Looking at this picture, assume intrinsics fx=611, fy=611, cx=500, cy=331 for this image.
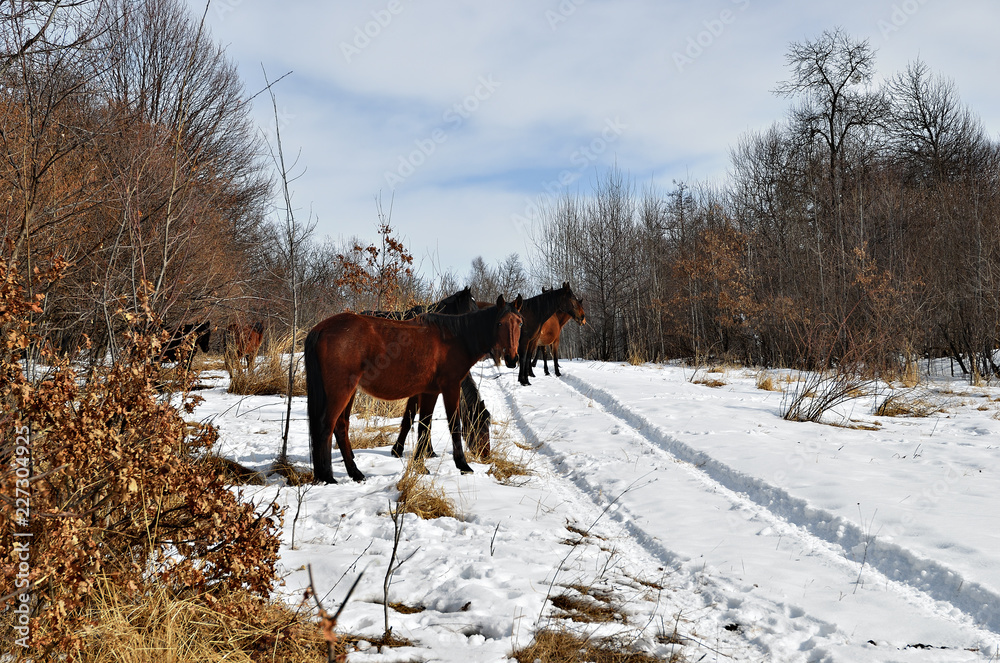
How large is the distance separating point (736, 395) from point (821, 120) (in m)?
18.3

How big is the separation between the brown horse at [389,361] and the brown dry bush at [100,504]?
93.7 inches

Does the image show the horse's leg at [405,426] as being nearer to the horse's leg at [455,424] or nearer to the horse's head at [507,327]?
the horse's leg at [455,424]

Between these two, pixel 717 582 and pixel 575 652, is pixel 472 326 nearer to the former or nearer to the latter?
pixel 717 582

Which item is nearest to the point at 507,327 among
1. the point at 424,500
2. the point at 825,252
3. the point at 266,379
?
the point at 424,500

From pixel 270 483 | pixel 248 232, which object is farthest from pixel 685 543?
pixel 248 232

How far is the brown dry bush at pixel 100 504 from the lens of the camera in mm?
2057

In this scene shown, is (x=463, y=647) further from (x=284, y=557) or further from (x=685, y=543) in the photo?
(x=685, y=543)

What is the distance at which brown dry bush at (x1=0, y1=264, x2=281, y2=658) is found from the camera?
2057mm

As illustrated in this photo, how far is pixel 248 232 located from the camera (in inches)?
834

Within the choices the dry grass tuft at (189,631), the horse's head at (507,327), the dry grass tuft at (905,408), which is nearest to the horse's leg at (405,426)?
the horse's head at (507,327)

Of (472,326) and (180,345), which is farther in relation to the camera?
(472,326)

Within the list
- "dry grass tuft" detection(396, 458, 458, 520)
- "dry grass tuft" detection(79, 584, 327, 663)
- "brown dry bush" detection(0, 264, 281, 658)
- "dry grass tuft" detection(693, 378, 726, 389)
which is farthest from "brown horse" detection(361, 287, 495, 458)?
"dry grass tuft" detection(693, 378, 726, 389)

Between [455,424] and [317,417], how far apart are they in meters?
1.24

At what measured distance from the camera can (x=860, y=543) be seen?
156 inches
